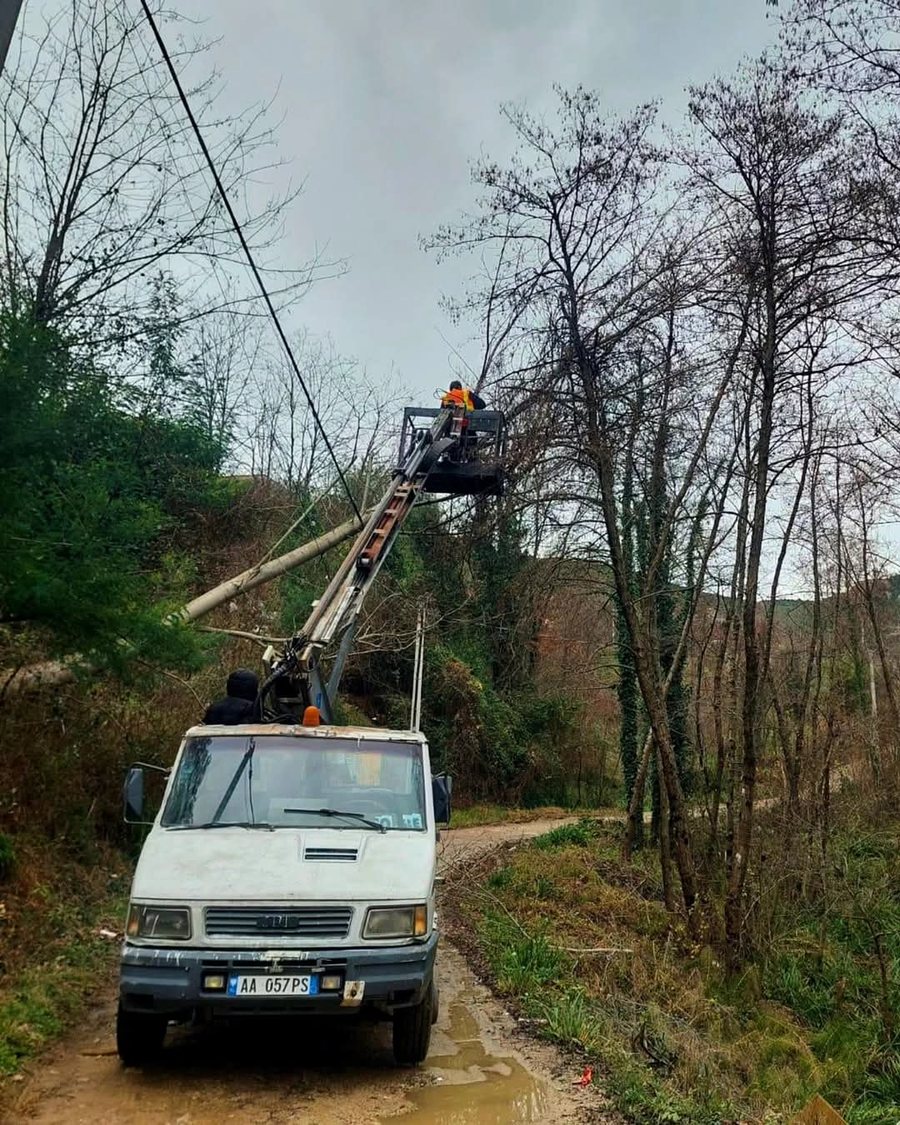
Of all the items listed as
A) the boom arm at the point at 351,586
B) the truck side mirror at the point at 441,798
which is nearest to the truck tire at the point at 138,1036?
the truck side mirror at the point at 441,798

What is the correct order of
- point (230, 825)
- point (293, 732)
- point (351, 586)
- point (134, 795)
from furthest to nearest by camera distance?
point (351, 586), point (293, 732), point (134, 795), point (230, 825)

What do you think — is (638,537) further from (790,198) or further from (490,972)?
(490,972)

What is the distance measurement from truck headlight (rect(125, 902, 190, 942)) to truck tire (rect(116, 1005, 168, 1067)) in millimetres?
506

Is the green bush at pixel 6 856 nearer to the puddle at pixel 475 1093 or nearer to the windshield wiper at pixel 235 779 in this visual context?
the windshield wiper at pixel 235 779

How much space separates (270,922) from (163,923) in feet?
1.92

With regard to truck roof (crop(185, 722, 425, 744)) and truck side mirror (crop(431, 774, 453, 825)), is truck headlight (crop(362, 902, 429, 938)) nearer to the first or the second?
truck side mirror (crop(431, 774, 453, 825))

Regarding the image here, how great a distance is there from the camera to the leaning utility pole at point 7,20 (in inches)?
140

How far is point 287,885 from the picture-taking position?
483cm

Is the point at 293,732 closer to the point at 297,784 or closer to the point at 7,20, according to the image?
the point at 297,784

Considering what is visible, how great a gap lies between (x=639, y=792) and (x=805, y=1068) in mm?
6686

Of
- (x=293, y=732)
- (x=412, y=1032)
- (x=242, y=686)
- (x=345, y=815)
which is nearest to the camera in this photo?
(x=412, y=1032)

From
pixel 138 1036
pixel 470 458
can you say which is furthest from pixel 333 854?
pixel 470 458

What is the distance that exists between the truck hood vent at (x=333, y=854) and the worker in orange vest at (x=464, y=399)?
803cm

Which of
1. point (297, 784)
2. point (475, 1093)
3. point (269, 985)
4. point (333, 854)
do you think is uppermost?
point (297, 784)
